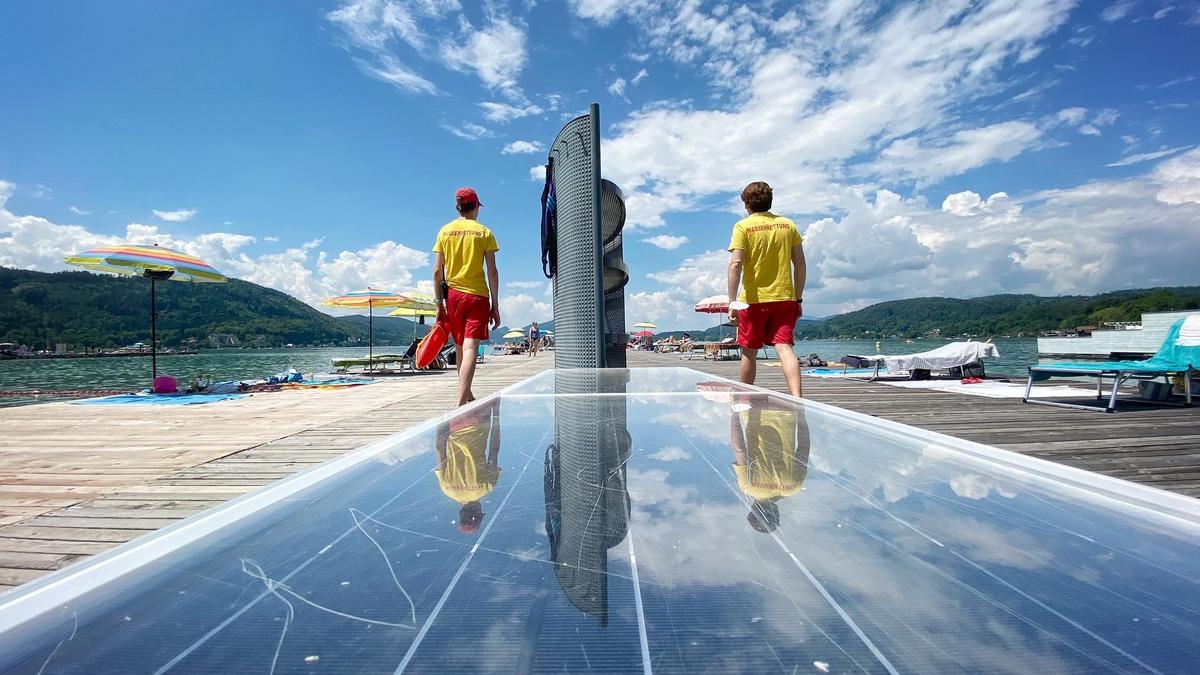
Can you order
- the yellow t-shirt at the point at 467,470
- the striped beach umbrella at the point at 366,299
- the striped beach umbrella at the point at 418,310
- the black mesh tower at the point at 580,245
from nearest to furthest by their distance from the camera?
the yellow t-shirt at the point at 467,470
the black mesh tower at the point at 580,245
the striped beach umbrella at the point at 366,299
the striped beach umbrella at the point at 418,310

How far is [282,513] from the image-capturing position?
1104 millimetres

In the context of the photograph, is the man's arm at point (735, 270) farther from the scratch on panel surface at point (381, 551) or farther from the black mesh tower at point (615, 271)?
the scratch on panel surface at point (381, 551)

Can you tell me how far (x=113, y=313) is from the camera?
5619 centimetres

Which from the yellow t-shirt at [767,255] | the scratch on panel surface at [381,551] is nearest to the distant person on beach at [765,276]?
the yellow t-shirt at [767,255]

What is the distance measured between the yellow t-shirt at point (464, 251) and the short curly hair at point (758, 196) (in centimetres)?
212

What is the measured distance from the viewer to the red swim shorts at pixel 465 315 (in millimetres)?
4195

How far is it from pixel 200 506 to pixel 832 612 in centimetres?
281

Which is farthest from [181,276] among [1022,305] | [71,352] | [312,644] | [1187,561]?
[1022,305]

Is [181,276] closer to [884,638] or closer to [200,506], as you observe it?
[200,506]

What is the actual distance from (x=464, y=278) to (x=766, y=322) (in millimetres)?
2453

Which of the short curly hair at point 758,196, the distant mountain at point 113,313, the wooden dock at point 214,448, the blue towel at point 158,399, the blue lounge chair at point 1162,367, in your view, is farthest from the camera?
the distant mountain at point 113,313

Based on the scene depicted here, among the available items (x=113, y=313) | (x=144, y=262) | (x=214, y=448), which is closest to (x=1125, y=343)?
(x=214, y=448)

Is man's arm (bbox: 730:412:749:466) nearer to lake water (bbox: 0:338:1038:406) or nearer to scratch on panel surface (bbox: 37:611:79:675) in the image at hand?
scratch on panel surface (bbox: 37:611:79:675)

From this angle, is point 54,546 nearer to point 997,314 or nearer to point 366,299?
point 366,299
